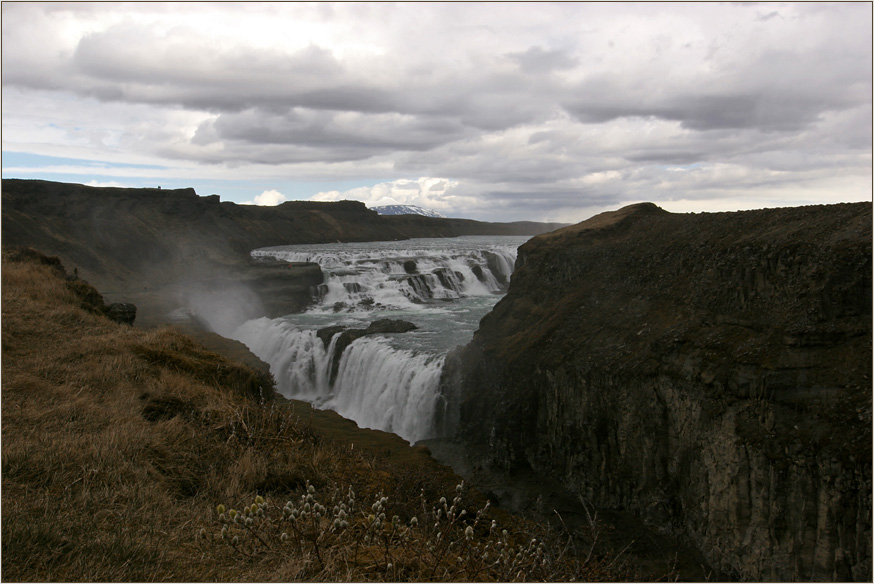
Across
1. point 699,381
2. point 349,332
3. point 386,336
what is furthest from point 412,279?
point 699,381

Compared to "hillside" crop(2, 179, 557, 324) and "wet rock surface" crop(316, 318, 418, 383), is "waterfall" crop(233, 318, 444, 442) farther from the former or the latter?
"hillside" crop(2, 179, 557, 324)

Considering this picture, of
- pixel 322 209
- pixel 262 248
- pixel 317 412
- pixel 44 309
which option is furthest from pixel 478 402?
pixel 322 209

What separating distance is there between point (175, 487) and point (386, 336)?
696 inches

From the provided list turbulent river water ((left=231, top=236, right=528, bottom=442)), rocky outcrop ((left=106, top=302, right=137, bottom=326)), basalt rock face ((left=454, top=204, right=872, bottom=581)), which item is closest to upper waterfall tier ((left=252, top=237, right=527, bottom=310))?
turbulent river water ((left=231, top=236, right=528, bottom=442))

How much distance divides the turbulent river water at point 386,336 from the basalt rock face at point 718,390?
2685 mm

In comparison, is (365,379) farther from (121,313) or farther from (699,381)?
(699,381)

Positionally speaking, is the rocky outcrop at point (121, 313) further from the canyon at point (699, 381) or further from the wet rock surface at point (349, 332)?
the wet rock surface at point (349, 332)

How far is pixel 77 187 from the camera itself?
56.1 metres

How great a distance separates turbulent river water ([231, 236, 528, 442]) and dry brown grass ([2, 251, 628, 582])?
8.61 m

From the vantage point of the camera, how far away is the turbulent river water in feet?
59.6

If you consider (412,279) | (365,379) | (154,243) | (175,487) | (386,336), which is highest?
(154,243)

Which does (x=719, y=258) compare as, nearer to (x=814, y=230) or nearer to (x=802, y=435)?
(x=814, y=230)

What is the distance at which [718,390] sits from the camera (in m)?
9.42

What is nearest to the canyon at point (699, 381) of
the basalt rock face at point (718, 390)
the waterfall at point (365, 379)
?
the basalt rock face at point (718, 390)
